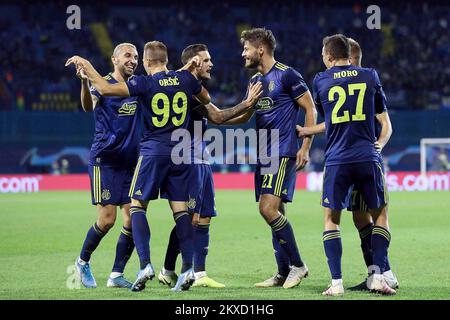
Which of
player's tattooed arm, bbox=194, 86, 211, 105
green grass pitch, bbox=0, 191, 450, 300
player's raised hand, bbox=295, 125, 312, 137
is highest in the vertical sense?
player's tattooed arm, bbox=194, 86, 211, 105

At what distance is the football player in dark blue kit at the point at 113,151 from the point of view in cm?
834

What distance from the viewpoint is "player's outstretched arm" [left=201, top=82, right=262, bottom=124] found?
7973 millimetres

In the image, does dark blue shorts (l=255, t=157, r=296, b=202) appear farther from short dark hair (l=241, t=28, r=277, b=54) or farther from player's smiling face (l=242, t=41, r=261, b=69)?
short dark hair (l=241, t=28, r=277, b=54)

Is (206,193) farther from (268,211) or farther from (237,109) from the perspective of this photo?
(237,109)

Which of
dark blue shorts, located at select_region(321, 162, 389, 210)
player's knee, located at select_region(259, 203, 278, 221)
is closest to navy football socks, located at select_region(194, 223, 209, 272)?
player's knee, located at select_region(259, 203, 278, 221)

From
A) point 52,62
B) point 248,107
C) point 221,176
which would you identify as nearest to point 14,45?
point 52,62

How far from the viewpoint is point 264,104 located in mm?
8125

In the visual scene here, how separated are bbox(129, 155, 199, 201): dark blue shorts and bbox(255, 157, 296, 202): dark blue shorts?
64cm

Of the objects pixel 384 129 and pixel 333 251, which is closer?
pixel 333 251

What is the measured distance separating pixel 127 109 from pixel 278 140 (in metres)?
1.55

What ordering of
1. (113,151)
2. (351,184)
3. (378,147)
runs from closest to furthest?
A: 1. (351,184)
2. (378,147)
3. (113,151)

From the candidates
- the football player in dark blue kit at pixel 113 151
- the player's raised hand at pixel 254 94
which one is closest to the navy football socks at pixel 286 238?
the player's raised hand at pixel 254 94

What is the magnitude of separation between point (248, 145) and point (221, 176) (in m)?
1.38

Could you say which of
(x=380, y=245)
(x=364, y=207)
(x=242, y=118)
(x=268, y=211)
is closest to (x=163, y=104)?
(x=242, y=118)
